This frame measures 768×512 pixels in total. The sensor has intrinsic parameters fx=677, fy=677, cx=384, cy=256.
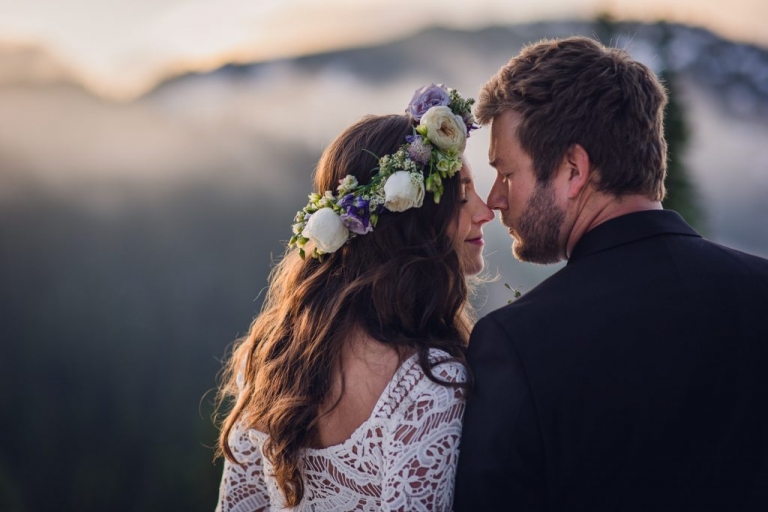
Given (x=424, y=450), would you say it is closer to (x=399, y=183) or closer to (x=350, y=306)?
(x=350, y=306)

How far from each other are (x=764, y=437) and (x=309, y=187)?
16.0 feet

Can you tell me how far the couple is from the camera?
1.77 m

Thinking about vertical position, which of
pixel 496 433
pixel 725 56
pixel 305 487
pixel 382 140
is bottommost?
pixel 305 487

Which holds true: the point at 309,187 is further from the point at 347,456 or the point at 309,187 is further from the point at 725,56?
the point at 725,56

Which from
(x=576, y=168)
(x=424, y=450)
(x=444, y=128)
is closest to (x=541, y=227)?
(x=576, y=168)

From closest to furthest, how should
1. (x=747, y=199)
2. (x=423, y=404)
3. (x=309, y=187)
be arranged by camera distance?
(x=423, y=404)
(x=309, y=187)
(x=747, y=199)

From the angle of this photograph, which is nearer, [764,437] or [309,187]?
[764,437]

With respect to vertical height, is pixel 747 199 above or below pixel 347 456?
above

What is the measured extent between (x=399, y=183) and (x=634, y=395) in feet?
3.14

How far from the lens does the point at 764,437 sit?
6.02ft

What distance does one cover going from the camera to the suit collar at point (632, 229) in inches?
77.1

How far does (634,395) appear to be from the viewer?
1748 mm

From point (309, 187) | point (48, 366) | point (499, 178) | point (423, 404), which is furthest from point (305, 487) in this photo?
point (309, 187)

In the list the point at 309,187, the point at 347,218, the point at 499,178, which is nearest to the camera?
the point at 347,218
